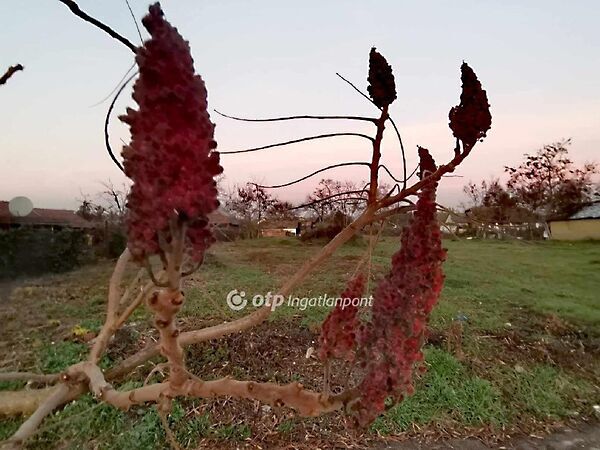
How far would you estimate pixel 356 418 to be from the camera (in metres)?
0.83

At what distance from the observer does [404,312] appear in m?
0.80

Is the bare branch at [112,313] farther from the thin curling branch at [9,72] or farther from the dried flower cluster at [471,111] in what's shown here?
the dried flower cluster at [471,111]

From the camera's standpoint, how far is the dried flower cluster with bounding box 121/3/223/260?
429 mm

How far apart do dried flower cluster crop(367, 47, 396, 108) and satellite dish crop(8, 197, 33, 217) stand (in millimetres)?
9646

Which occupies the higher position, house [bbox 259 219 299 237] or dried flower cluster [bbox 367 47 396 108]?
dried flower cluster [bbox 367 47 396 108]

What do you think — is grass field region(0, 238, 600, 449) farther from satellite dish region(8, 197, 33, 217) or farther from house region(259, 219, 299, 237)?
satellite dish region(8, 197, 33, 217)

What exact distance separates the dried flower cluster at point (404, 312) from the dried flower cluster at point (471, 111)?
0.66ft

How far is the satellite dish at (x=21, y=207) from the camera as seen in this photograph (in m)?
8.76

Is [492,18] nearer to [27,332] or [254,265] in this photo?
[27,332]

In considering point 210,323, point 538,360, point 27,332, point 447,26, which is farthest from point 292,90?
point 27,332

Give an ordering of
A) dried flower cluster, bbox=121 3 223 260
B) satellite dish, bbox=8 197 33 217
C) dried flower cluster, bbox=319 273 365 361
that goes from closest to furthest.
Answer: dried flower cluster, bbox=121 3 223 260 < dried flower cluster, bbox=319 273 365 361 < satellite dish, bbox=8 197 33 217

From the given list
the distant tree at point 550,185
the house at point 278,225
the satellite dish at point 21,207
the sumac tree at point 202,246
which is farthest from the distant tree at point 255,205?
the distant tree at point 550,185

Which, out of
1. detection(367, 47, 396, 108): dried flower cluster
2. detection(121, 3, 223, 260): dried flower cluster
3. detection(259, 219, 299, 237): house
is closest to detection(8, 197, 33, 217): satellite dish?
detection(259, 219, 299, 237): house

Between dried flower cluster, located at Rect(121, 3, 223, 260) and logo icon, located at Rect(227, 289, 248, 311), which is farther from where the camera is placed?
logo icon, located at Rect(227, 289, 248, 311)
